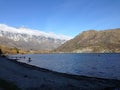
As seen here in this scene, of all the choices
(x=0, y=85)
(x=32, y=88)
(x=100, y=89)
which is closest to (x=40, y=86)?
(x=32, y=88)

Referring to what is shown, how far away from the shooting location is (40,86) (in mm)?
33156

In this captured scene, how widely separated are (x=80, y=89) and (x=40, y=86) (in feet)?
19.7

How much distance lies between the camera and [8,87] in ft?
103

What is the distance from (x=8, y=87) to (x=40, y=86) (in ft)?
15.5

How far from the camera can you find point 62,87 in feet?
108

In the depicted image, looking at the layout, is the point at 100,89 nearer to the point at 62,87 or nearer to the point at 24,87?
the point at 62,87

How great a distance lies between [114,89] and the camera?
32.6 meters

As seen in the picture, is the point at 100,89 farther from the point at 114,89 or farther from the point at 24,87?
the point at 24,87

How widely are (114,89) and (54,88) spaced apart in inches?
348

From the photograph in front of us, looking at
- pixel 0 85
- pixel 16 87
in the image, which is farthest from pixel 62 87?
pixel 0 85

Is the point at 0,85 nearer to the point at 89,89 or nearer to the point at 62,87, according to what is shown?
A: the point at 62,87

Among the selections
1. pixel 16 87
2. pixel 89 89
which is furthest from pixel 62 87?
pixel 16 87

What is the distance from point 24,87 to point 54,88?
4465mm

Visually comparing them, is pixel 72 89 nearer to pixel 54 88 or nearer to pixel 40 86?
pixel 54 88
